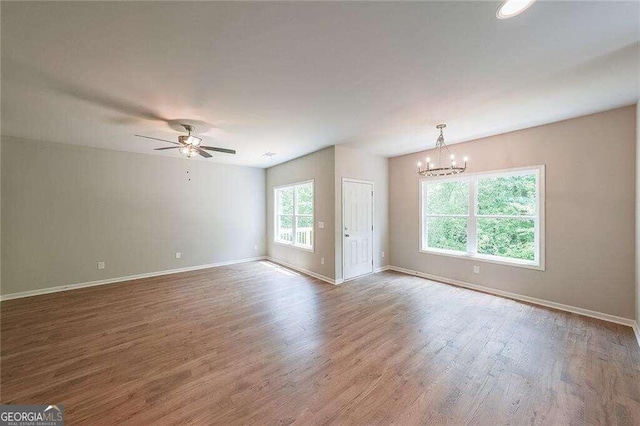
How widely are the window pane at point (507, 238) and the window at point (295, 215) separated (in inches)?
131

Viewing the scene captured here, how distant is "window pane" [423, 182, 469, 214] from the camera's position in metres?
4.54

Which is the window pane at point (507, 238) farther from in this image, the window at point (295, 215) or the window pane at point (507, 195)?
the window at point (295, 215)

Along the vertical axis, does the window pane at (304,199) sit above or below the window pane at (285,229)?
above

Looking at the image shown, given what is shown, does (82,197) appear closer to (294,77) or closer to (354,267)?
(294,77)

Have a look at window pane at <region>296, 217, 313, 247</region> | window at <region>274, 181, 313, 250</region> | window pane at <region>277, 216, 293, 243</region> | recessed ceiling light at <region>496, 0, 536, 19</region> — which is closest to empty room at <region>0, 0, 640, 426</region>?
recessed ceiling light at <region>496, 0, 536, 19</region>

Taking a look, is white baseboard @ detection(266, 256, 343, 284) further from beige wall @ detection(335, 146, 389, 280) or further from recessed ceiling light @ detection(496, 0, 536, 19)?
recessed ceiling light @ detection(496, 0, 536, 19)

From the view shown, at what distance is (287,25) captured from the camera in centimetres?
163

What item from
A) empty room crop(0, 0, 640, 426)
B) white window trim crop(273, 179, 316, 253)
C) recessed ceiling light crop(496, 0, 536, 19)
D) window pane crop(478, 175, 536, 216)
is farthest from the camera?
white window trim crop(273, 179, 316, 253)

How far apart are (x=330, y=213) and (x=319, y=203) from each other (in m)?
0.43

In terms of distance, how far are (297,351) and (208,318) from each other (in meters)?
1.48

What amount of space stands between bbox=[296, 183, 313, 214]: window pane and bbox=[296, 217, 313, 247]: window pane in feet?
0.66

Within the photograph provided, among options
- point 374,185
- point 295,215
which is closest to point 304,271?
point 295,215

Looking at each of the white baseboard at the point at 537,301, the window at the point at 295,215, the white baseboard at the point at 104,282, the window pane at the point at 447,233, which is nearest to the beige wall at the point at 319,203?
the window at the point at 295,215

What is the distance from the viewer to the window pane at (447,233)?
4.59m
